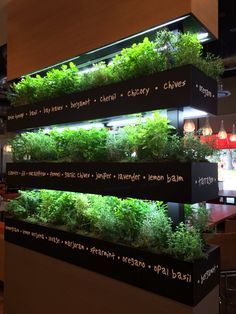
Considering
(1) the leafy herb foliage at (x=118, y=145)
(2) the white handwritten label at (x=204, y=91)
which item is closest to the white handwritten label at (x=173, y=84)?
(2) the white handwritten label at (x=204, y=91)

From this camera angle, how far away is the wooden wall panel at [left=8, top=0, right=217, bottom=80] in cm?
246

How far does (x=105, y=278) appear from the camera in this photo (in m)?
2.55

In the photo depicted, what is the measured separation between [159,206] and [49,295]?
1.51 m

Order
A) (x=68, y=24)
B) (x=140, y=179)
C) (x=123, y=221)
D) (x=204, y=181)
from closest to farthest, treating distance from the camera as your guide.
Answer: (x=204, y=181), (x=140, y=179), (x=123, y=221), (x=68, y=24)

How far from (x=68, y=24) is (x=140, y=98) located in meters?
1.42

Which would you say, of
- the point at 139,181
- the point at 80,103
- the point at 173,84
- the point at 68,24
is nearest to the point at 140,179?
the point at 139,181

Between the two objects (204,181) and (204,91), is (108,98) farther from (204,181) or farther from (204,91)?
(204,181)

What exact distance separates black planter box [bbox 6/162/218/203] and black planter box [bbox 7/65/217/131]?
1.39 feet

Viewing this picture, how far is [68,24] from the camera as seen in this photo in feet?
10.5

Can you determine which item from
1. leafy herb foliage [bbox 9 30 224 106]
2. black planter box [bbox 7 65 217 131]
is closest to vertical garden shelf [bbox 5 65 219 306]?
black planter box [bbox 7 65 217 131]

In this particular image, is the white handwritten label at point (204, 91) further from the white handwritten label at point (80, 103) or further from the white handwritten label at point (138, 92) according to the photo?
the white handwritten label at point (80, 103)

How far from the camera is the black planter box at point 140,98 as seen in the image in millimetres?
2107

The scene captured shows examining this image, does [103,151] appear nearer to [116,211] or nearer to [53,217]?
[116,211]

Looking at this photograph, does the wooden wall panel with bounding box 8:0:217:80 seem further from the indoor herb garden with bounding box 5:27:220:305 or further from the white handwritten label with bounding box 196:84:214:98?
the white handwritten label with bounding box 196:84:214:98
